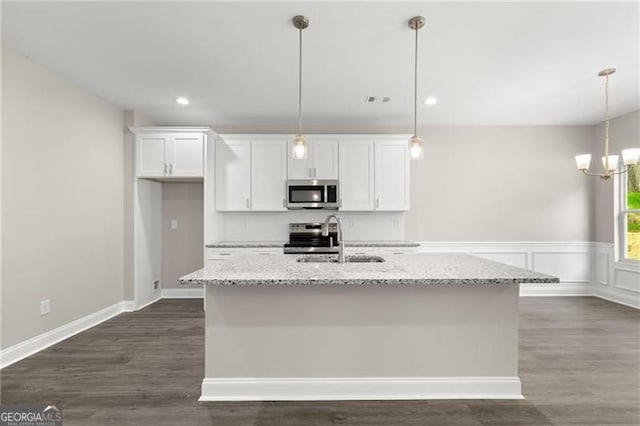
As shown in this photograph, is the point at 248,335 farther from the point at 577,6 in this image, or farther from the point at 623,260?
the point at 623,260

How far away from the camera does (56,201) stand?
324 cm

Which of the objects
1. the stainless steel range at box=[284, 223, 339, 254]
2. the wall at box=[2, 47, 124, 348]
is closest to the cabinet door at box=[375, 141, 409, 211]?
the stainless steel range at box=[284, 223, 339, 254]

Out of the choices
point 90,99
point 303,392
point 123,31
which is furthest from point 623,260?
point 90,99

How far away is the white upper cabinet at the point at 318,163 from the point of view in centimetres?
466

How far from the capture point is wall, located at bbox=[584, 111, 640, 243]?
4.40m

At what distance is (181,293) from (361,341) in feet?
11.8

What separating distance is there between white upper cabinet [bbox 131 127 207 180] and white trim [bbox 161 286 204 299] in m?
1.71

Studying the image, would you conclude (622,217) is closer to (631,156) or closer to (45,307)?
(631,156)

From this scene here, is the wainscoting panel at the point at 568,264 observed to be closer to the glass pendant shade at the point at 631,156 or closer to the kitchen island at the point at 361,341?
the glass pendant shade at the point at 631,156

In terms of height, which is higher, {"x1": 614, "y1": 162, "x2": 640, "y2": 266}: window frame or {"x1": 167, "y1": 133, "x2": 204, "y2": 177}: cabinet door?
{"x1": 167, "y1": 133, "x2": 204, "y2": 177}: cabinet door

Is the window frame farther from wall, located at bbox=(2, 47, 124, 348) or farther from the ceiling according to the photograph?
wall, located at bbox=(2, 47, 124, 348)

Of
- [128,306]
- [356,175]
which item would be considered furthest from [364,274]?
[128,306]

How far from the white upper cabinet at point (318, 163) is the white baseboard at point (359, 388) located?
293 cm

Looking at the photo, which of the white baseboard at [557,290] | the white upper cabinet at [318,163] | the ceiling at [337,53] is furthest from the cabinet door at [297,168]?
the white baseboard at [557,290]
